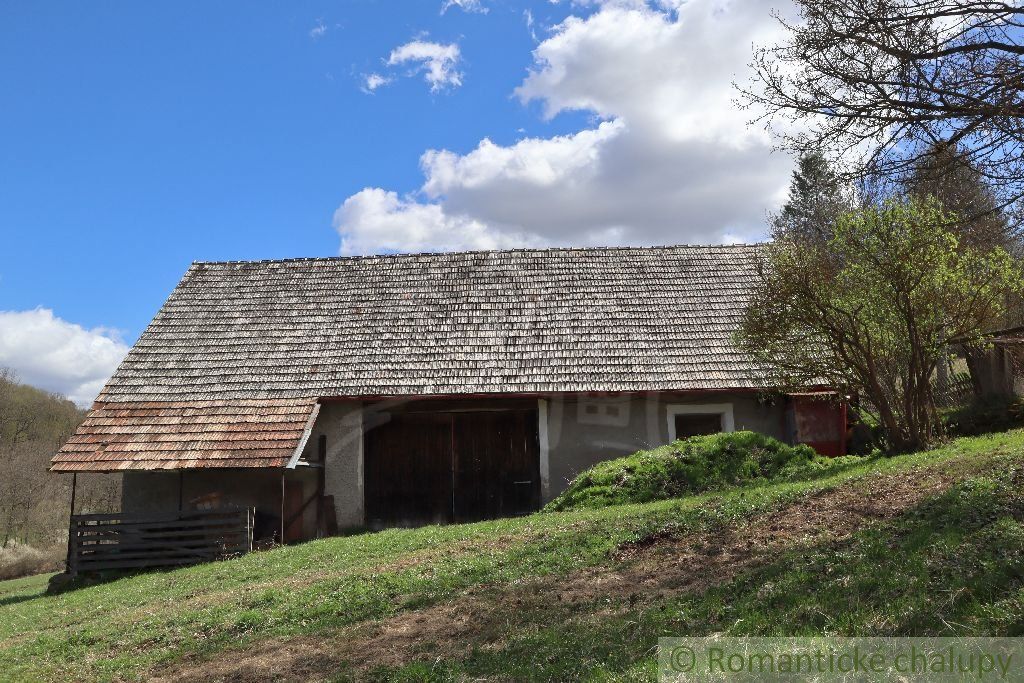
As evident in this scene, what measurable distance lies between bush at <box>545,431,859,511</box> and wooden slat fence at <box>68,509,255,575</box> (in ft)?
18.6

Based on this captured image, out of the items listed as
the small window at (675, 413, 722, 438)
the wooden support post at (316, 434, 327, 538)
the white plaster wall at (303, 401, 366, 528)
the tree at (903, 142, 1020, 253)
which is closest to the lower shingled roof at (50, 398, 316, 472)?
the white plaster wall at (303, 401, 366, 528)

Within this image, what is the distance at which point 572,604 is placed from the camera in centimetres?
691

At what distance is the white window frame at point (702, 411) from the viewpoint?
646 inches

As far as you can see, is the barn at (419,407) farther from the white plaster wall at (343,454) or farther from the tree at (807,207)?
the tree at (807,207)

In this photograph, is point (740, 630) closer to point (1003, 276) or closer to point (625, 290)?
Answer: point (1003, 276)

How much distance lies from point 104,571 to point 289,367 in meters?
5.38

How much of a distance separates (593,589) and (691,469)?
20.8ft

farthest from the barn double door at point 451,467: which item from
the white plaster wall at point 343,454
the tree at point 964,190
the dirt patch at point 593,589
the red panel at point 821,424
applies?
the tree at point 964,190

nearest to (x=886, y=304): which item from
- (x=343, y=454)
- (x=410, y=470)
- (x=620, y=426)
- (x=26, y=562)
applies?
(x=620, y=426)

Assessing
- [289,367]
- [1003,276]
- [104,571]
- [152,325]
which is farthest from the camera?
[152,325]

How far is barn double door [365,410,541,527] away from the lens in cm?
1656

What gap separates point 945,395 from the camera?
53.6ft

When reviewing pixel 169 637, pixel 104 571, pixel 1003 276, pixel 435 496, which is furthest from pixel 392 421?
pixel 1003 276

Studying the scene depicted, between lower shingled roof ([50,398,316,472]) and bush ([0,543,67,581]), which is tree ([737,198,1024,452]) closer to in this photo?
lower shingled roof ([50,398,316,472])
